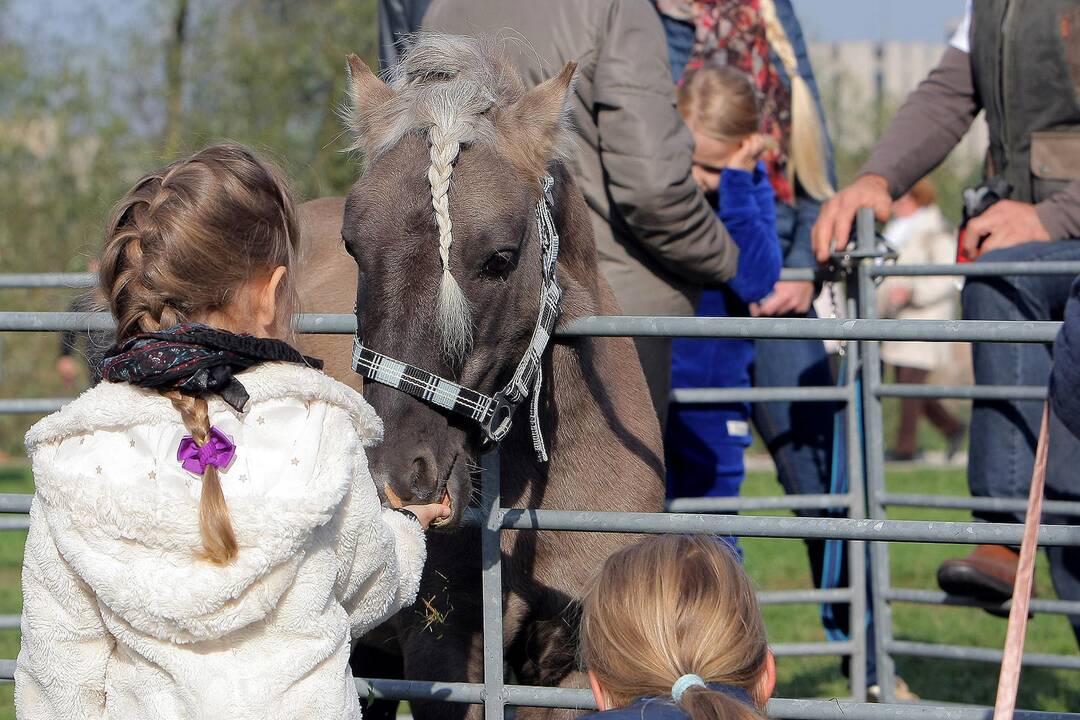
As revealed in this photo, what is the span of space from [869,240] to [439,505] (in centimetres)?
272

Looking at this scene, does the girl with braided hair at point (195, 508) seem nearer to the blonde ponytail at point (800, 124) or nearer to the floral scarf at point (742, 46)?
the floral scarf at point (742, 46)

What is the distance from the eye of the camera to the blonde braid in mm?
2539

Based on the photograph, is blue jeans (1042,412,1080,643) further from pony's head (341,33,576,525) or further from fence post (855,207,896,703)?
pony's head (341,33,576,525)

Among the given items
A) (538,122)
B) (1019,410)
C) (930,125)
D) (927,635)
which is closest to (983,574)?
(1019,410)

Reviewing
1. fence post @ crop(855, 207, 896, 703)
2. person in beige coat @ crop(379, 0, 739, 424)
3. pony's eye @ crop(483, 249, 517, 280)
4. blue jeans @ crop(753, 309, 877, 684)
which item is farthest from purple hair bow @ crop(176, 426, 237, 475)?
blue jeans @ crop(753, 309, 877, 684)

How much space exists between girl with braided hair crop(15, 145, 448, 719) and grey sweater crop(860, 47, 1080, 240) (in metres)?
3.45

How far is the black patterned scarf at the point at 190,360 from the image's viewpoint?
1.95 m

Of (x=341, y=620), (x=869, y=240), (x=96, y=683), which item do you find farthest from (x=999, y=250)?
(x=96, y=683)

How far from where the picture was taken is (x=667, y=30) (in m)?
4.85

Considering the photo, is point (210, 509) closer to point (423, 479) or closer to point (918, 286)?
point (423, 479)

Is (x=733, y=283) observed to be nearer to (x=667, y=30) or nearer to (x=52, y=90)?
(x=667, y=30)

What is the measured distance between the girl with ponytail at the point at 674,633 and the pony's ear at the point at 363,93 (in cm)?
155

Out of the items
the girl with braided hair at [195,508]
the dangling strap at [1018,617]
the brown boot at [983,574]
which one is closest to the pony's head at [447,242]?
the girl with braided hair at [195,508]

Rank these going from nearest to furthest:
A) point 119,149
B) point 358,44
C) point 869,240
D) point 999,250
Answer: point 999,250 → point 869,240 → point 358,44 → point 119,149
